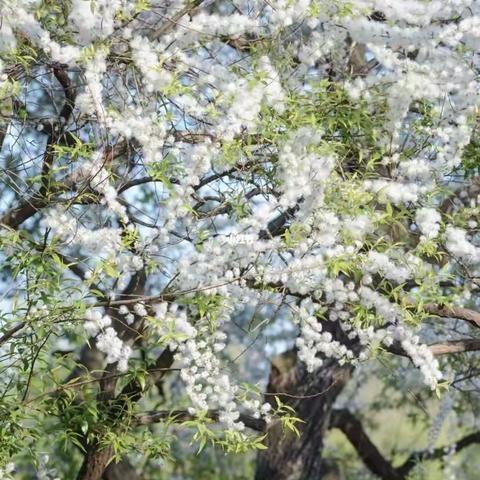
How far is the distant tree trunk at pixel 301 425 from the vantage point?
25.3 ft

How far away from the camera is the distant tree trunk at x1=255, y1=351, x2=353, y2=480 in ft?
25.3

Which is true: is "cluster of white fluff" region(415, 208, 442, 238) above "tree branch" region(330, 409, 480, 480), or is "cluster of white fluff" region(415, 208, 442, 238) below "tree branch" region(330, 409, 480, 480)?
above

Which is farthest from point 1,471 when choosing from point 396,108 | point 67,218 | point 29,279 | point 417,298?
point 396,108

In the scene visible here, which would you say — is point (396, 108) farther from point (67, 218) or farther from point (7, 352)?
point (7, 352)

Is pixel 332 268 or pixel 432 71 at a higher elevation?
pixel 432 71

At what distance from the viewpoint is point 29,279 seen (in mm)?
4641

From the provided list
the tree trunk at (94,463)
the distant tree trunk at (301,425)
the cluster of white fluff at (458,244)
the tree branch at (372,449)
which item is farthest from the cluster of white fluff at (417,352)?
the tree branch at (372,449)

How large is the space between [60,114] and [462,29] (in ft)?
6.89

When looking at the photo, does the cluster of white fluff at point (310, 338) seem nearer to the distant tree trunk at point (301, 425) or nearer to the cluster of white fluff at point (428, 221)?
the cluster of white fluff at point (428, 221)

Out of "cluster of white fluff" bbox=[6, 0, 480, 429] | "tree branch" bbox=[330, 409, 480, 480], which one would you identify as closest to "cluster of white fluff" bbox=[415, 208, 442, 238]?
"cluster of white fluff" bbox=[6, 0, 480, 429]

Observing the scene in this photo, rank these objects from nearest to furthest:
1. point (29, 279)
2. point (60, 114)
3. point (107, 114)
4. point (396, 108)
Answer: point (107, 114), point (29, 279), point (396, 108), point (60, 114)

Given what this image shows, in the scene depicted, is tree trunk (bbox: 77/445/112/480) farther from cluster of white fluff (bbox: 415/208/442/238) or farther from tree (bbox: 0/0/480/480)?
cluster of white fluff (bbox: 415/208/442/238)

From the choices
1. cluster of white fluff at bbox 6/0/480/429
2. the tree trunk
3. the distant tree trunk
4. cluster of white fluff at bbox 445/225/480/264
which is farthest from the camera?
the distant tree trunk

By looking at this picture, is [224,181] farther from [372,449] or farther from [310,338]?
[372,449]
